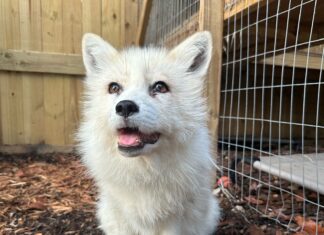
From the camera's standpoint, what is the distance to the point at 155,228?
1.42 meters

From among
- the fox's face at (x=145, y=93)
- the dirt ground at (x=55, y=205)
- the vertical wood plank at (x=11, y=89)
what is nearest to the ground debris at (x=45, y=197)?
the dirt ground at (x=55, y=205)

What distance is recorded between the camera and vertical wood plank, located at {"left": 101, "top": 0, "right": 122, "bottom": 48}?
132 inches

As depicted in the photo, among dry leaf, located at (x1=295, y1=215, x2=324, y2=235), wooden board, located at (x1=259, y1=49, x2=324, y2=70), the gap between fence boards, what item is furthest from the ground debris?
wooden board, located at (x1=259, y1=49, x2=324, y2=70)

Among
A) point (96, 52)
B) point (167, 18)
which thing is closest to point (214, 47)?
point (96, 52)

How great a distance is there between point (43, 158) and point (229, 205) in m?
1.79

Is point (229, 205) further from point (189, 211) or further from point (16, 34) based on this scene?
point (16, 34)

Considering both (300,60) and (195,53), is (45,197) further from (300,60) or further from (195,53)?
(300,60)

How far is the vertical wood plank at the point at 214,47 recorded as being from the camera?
1987mm

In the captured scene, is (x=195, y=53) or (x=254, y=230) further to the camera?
(x=254, y=230)

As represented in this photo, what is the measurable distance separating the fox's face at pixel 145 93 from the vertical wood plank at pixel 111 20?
6.37 ft

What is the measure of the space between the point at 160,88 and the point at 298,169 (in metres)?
1.24

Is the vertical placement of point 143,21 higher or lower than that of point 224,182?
higher

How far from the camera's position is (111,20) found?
3.38 meters

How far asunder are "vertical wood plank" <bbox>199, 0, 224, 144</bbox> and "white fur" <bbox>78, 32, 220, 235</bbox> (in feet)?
1.79
